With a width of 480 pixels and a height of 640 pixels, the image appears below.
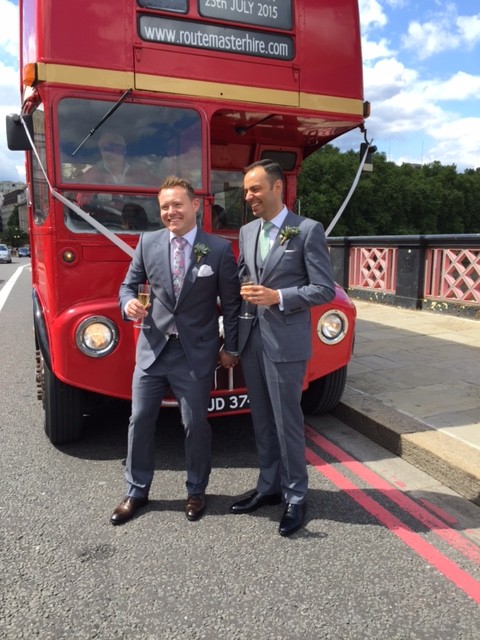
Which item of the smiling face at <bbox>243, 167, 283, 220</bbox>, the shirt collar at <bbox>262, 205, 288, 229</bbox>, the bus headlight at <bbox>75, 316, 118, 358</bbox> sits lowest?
the bus headlight at <bbox>75, 316, 118, 358</bbox>

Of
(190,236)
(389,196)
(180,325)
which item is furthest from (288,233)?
(389,196)

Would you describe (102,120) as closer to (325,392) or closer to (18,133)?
(18,133)

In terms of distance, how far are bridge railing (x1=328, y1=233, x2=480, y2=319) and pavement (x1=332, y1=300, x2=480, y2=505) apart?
87 centimetres

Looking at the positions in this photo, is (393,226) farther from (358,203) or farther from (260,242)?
(260,242)

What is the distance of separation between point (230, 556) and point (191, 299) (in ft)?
4.36

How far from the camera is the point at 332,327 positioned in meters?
3.97

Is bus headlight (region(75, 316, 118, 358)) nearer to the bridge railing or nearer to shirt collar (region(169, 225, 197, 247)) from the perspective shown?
shirt collar (region(169, 225, 197, 247))

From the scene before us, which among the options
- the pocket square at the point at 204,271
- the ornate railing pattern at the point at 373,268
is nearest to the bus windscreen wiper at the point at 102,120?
the pocket square at the point at 204,271

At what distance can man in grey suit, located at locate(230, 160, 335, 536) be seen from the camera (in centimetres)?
278

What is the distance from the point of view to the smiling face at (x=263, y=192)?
2.78 meters

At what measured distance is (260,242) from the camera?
2.95 m

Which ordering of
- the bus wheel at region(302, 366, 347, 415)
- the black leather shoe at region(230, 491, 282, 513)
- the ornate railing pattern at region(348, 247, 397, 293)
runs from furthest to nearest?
the ornate railing pattern at region(348, 247, 397, 293) → the bus wheel at region(302, 366, 347, 415) → the black leather shoe at region(230, 491, 282, 513)

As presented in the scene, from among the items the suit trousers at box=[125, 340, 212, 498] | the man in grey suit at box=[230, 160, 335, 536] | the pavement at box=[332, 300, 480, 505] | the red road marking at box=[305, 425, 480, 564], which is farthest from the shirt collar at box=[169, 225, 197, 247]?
the pavement at box=[332, 300, 480, 505]

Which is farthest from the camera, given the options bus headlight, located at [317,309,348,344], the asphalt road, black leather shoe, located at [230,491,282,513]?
bus headlight, located at [317,309,348,344]
